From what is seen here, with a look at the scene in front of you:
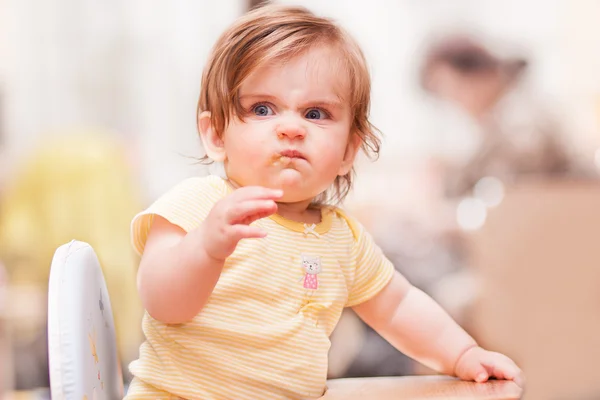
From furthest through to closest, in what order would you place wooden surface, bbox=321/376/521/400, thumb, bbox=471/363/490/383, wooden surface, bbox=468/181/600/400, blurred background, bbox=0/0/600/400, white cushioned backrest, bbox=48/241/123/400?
blurred background, bbox=0/0/600/400
wooden surface, bbox=468/181/600/400
thumb, bbox=471/363/490/383
wooden surface, bbox=321/376/521/400
white cushioned backrest, bbox=48/241/123/400

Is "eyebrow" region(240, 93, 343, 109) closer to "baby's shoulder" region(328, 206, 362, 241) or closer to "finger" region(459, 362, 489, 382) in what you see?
"baby's shoulder" region(328, 206, 362, 241)

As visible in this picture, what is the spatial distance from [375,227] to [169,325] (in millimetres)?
1614

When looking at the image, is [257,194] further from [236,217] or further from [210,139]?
[210,139]

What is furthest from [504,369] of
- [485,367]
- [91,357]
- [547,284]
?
[547,284]

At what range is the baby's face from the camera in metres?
0.83

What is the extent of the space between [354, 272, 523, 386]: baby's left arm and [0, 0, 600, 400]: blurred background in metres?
0.94

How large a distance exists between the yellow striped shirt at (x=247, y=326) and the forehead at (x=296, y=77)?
0.12 m

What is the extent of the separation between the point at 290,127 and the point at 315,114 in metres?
0.06

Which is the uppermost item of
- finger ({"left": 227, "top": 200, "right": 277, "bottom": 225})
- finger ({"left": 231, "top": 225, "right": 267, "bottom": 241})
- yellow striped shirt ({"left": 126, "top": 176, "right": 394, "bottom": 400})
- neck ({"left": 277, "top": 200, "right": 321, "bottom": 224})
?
finger ({"left": 227, "top": 200, "right": 277, "bottom": 225})

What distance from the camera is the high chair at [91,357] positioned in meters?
0.67

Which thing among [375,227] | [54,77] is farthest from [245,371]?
[54,77]

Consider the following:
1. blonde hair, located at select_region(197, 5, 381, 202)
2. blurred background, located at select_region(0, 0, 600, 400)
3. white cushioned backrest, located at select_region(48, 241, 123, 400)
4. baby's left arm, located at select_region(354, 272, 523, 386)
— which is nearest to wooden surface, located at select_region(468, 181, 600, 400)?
blurred background, located at select_region(0, 0, 600, 400)

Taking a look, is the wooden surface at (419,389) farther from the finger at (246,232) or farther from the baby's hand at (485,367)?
Result: the finger at (246,232)

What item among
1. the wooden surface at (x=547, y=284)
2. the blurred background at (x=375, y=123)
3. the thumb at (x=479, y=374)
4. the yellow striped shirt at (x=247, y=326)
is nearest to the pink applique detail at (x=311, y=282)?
the yellow striped shirt at (x=247, y=326)
